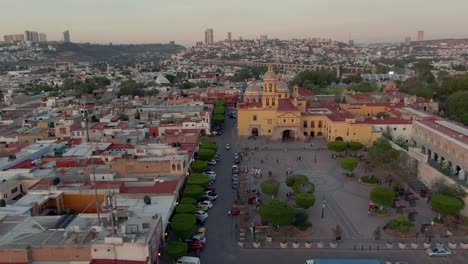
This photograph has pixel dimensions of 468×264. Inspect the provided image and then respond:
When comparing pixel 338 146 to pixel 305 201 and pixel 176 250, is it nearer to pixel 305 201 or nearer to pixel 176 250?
pixel 305 201

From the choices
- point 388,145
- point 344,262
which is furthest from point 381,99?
point 344,262

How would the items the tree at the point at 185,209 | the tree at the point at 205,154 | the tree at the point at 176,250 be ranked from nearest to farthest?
the tree at the point at 176,250, the tree at the point at 185,209, the tree at the point at 205,154

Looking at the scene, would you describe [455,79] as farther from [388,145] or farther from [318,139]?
[388,145]

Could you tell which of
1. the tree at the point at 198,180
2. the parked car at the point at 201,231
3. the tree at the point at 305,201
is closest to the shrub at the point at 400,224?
the tree at the point at 305,201

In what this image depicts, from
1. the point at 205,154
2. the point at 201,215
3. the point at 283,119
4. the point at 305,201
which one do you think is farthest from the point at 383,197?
the point at 283,119

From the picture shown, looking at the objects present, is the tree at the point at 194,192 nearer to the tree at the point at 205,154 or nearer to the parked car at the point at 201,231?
the parked car at the point at 201,231

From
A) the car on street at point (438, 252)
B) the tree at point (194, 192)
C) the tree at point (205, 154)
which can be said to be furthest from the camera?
the tree at point (205, 154)

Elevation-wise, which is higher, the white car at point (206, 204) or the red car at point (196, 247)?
the white car at point (206, 204)
